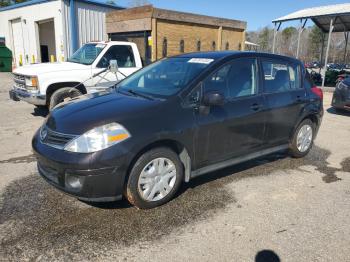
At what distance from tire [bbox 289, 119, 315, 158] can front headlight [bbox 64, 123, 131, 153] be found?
10.2ft

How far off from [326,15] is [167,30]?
906cm

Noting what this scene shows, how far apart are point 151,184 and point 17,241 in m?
1.35

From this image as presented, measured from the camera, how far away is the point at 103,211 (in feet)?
11.2

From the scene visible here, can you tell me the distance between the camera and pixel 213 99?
354 cm

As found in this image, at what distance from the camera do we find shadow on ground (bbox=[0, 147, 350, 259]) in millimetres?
2839

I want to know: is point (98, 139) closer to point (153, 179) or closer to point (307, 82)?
point (153, 179)

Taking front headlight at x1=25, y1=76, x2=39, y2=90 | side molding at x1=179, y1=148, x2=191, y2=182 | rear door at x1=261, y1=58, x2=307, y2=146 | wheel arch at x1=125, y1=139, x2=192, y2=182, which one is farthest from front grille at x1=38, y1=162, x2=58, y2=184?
front headlight at x1=25, y1=76, x2=39, y2=90

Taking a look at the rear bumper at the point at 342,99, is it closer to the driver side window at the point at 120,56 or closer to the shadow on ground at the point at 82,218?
the driver side window at the point at 120,56

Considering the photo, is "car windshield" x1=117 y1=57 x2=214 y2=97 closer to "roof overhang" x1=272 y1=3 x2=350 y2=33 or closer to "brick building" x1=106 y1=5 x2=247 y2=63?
"brick building" x1=106 y1=5 x2=247 y2=63

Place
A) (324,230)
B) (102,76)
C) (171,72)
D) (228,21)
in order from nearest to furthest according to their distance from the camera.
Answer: (324,230), (171,72), (102,76), (228,21)

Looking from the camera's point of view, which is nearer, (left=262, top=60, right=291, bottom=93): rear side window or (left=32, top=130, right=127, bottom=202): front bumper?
(left=32, top=130, right=127, bottom=202): front bumper

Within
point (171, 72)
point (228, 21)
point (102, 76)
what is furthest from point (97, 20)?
point (171, 72)

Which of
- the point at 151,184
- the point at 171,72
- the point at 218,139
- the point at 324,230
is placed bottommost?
the point at 324,230

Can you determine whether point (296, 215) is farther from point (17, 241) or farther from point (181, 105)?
point (17, 241)
